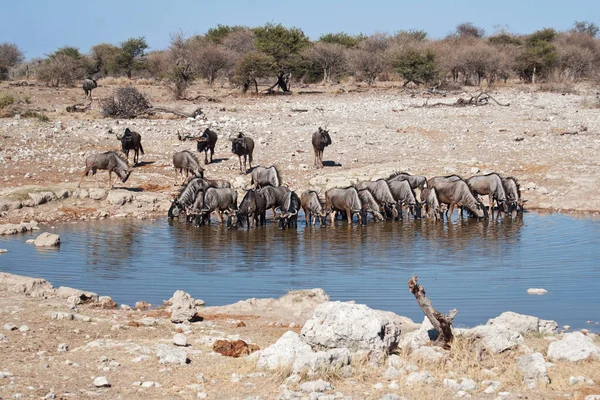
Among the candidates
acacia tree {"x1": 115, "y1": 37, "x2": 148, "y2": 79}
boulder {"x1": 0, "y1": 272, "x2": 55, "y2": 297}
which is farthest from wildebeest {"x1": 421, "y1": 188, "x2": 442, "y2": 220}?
acacia tree {"x1": 115, "y1": 37, "x2": 148, "y2": 79}

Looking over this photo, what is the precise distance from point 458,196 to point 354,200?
2.71 metres

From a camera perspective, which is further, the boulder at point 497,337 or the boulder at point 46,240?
the boulder at point 46,240

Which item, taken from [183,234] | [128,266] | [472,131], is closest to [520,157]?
[472,131]

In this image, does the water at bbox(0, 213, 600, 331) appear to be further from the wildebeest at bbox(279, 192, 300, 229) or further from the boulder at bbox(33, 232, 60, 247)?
the wildebeest at bbox(279, 192, 300, 229)

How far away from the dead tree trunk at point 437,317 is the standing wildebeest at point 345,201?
35.3ft

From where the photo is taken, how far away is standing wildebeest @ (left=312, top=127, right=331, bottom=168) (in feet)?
80.2

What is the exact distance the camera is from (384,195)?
20.3m

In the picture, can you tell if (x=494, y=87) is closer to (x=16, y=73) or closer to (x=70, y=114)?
(x=70, y=114)

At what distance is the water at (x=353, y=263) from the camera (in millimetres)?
12047

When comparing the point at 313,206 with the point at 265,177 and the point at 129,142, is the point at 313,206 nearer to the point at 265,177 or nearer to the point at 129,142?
the point at 265,177

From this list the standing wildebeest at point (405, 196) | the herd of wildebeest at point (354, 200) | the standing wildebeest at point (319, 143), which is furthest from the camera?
the standing wildebeest at point (319, 143)

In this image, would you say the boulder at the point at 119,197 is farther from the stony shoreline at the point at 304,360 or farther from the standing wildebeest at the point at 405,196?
the stony shoreline at the point at 304,360

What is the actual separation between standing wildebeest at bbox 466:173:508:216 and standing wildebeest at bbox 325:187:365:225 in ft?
10.5

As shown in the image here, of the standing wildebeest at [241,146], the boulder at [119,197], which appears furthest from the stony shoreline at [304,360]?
the standing wildebeest at [241,146]
